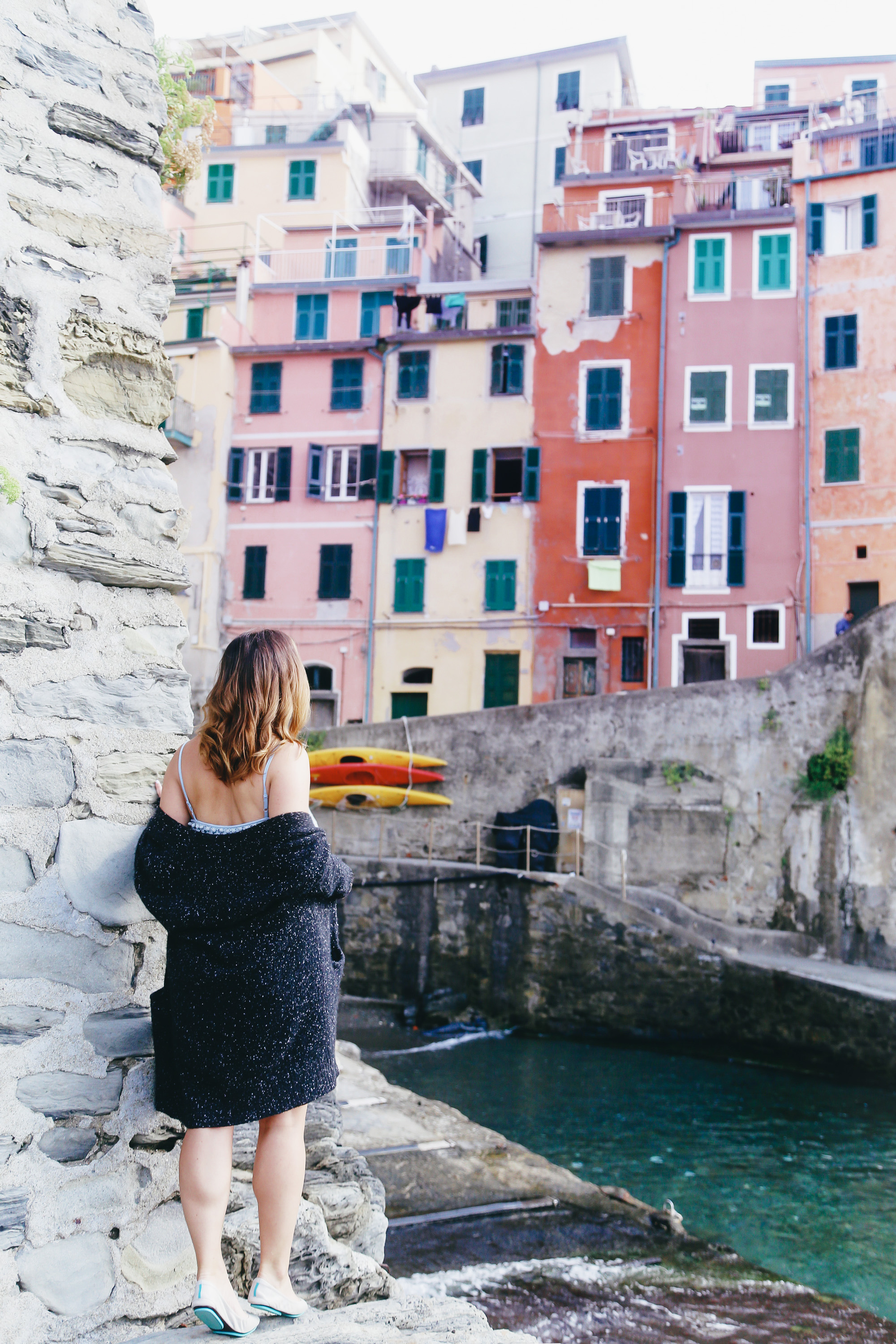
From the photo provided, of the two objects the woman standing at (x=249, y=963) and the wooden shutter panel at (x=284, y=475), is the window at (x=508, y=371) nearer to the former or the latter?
the wooden shutter panel at (x=284, y=475)

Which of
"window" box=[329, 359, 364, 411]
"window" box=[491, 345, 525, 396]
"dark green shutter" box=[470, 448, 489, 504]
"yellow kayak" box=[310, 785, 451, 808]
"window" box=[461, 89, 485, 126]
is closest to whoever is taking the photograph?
"yellow kayak" box=[310, 785, 451, 808]

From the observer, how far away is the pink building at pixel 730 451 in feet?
72.9

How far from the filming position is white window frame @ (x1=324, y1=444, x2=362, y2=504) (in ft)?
80.8

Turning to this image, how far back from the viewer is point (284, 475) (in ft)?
81.6

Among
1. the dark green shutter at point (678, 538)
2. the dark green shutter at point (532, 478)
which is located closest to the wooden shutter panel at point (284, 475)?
the dark green shutter at point (532, 478)

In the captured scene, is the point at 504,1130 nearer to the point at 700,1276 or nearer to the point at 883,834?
the point at 700,1276

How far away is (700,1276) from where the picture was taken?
615 centimetres

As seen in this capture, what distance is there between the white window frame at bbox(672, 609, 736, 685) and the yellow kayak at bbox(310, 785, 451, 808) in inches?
268

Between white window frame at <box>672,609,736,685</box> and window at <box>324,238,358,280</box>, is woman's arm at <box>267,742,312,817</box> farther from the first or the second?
window at <box>324,238,358,280</box>

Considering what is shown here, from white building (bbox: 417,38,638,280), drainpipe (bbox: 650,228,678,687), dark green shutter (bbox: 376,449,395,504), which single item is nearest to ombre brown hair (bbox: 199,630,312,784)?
drainpipe (bbox: 650,228,678,687)

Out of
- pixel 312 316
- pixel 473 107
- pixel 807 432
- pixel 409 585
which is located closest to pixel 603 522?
pixel 409 585

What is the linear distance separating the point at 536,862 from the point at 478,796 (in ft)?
4.88

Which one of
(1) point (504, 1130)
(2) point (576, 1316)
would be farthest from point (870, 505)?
(2) point (576, 1316)

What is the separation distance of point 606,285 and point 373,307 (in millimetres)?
5610
